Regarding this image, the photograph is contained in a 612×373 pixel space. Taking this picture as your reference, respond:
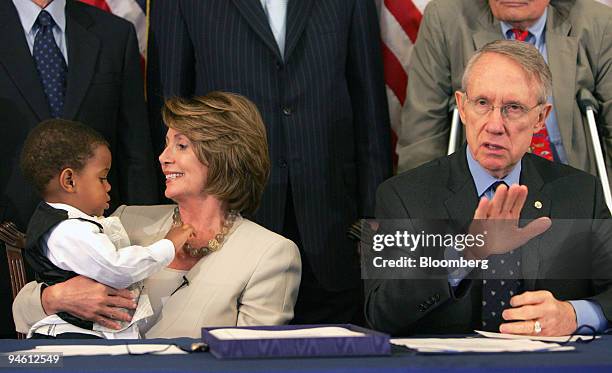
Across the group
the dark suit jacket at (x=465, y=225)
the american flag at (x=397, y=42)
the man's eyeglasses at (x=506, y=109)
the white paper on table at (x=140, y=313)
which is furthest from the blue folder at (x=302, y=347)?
the american flag at (x=397, y=42)

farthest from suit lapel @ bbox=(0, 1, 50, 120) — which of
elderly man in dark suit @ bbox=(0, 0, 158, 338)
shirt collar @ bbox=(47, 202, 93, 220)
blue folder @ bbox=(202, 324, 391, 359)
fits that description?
blue folder @ bbox=(202, 324, 391, 359)

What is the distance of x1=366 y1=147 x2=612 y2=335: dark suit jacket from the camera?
3051 mm

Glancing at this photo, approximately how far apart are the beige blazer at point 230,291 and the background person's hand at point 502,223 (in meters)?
0.81

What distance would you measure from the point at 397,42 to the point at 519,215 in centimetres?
211

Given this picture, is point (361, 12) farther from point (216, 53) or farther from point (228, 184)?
point (228, 184)

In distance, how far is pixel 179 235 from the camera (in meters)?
3.43

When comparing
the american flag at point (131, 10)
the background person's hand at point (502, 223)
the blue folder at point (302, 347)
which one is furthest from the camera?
the american flag at point (131, 10)

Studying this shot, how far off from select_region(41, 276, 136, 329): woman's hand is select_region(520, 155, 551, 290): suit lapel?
3.89 feet

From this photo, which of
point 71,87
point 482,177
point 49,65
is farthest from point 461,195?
point 49,65

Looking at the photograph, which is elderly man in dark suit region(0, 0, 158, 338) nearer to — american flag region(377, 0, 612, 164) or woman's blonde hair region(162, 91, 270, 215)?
woman's blonde hair region(162, 91, 270, 215)

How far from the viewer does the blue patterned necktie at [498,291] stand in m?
3.14

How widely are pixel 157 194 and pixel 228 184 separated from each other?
3.42 ft

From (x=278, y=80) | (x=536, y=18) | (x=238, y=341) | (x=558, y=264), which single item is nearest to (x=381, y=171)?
(x=278, y=80)

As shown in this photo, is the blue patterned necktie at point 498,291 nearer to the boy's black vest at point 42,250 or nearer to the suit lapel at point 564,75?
the boy's black vest at point 42,250
